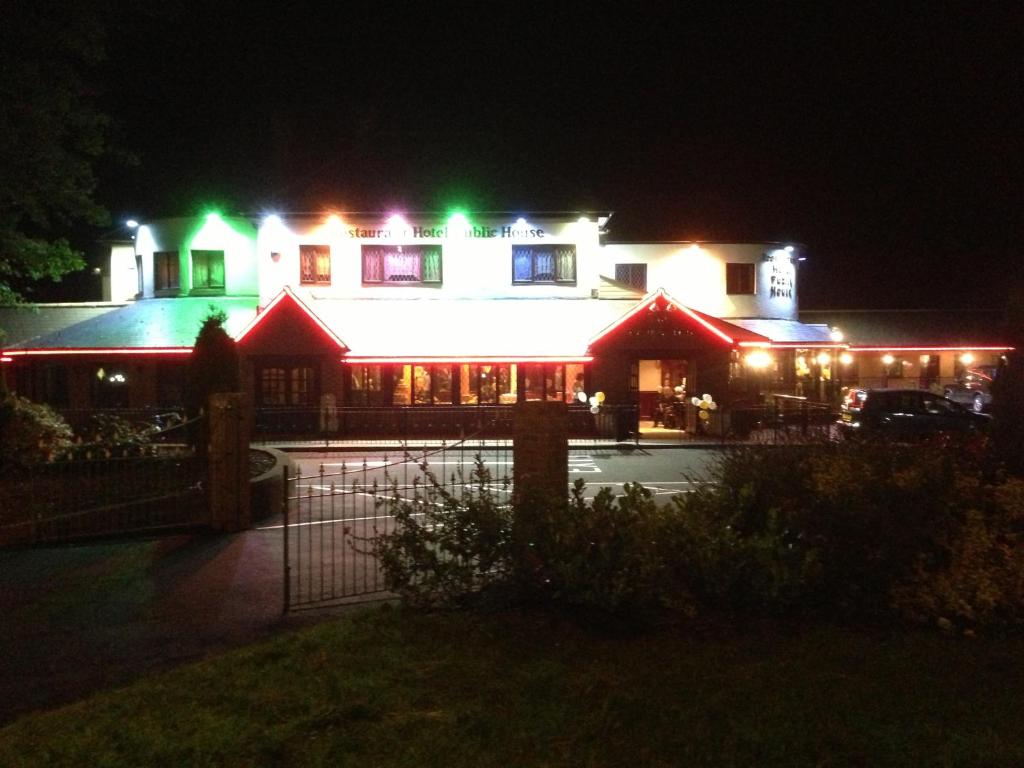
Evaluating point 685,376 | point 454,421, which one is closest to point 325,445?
point 454,421

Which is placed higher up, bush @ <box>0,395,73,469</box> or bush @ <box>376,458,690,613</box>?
bush @ <box>0,395,73,469</box>

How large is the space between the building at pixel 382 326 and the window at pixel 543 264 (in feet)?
0.15

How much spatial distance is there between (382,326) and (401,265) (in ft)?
8.78

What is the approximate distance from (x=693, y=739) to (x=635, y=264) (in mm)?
29828

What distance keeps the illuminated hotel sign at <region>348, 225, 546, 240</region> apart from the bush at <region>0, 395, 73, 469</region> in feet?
55.0

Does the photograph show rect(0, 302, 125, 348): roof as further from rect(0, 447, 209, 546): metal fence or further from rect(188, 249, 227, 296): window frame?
rect(0, 447, 209, 546): metal fence

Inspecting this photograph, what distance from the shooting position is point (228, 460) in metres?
11.5

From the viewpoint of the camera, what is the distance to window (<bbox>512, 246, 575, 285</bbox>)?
1162 inches

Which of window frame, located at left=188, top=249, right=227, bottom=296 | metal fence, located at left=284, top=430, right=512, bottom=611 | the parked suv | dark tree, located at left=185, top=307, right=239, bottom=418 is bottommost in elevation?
metal fence, located at left=284, top=430, right=512, bottom=611

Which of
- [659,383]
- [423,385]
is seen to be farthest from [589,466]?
[659,383]

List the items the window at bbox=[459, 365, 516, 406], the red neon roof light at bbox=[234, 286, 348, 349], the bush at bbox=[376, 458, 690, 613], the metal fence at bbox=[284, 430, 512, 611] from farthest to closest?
the window at bbox=[459, 365, 516, 406] → the red neon roof light at bbox=[234, 286, 348, 349] → the metal fence at bbox=[284, 430, 512, 611] → the bush at bbox=[376, 458, 690, 613]

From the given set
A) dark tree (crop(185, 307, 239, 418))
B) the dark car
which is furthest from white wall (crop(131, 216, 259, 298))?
the dark car

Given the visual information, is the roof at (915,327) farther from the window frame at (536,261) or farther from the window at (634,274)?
the window frame at (536,261)

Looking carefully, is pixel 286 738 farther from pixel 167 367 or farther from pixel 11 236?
pixel 167 367
